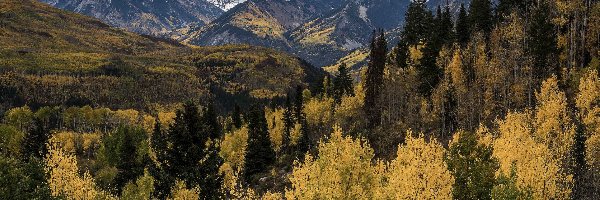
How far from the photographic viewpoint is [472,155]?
1506 inches

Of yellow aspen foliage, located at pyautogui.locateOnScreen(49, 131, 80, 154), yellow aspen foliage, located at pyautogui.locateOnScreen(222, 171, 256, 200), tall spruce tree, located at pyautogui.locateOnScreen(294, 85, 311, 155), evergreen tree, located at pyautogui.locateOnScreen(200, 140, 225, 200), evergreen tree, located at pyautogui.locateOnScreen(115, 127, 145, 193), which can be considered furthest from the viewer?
yellow aspen foliage, located at pyautogui.locateOnScreen(49, 131, 80, 154)

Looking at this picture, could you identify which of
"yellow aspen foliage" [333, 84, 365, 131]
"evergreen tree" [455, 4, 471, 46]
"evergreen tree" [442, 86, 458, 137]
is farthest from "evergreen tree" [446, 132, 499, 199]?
"yellow aspen foliage" [333, 84, 365, 131]

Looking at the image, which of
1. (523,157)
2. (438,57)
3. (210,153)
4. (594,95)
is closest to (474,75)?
(438,57)

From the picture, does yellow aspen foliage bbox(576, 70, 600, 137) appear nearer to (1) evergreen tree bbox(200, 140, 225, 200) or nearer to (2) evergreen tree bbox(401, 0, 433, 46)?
(1) evergreen tree bbox(200, 140, 225, 200)

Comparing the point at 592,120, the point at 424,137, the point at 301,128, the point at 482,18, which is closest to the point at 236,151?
the point at 301,128

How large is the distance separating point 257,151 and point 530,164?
217 ft

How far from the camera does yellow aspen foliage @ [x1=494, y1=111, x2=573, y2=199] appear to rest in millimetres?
34531

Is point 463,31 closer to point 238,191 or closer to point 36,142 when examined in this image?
point 238,191

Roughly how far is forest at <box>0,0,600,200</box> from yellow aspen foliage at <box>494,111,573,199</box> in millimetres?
138

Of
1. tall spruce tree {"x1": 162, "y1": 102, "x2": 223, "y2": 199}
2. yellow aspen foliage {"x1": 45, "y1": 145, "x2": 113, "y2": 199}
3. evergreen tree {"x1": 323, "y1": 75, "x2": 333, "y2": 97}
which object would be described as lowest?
evergreen tree {"x1": 323, "y1": 75, "x2": 333, "y2": 97}

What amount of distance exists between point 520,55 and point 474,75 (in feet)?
25.2

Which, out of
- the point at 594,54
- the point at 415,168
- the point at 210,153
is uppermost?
the point at 594,54

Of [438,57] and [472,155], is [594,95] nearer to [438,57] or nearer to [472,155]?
[472,155]

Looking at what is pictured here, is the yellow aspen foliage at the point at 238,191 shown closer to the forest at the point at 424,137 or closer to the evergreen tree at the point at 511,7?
the forest at the point at 424,137
